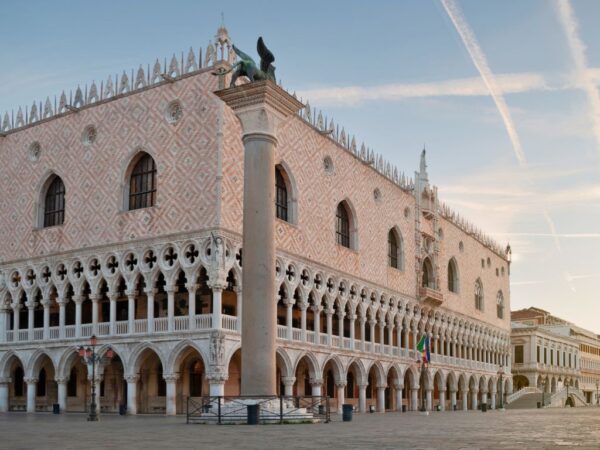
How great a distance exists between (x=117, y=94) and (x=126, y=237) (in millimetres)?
5839

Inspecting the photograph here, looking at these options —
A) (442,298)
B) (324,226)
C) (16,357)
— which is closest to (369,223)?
(324,226)

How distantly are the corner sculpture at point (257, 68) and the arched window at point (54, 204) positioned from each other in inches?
646

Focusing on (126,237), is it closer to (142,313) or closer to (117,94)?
(142,313)

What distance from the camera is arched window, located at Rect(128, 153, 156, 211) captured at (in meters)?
31.6

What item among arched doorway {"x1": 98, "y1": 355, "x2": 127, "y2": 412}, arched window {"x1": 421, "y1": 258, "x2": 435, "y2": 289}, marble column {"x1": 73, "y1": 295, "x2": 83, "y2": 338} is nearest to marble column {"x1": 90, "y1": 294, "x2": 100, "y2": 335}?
marble column {"x1": 73, "y1": 295, "x2": 83, "y2": 338}

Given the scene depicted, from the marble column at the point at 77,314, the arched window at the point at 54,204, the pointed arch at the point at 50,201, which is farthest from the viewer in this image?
the pointed arch at the point at 50,201

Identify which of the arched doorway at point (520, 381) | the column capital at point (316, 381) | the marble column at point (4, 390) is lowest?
the arched doorway at point (520, 381)

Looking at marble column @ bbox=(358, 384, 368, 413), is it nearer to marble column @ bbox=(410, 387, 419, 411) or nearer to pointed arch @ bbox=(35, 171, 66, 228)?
marble column @ bbox=(410, 387, 419, 411)

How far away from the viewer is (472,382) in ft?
182

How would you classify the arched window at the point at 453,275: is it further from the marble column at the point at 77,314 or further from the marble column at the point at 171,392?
the marble column at the point at 171,392

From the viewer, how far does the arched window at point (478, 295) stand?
58531 millimetres

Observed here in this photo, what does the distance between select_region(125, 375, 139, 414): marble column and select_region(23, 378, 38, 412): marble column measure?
5342 millimetres

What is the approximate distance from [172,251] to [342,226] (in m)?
11.1

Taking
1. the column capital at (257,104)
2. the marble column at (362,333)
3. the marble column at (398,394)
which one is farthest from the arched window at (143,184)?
the marble column at (398,394)
